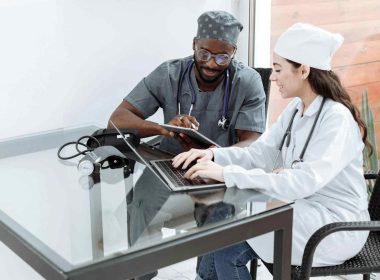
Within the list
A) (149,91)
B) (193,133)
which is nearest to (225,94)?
(149,91)

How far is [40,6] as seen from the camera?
2518mm

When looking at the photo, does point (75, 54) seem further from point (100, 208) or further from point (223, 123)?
point (100, 208)

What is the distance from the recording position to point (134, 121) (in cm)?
251

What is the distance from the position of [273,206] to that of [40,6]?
1.39 meters

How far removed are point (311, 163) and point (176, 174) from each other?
43 cm

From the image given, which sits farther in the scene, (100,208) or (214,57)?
(214,57)

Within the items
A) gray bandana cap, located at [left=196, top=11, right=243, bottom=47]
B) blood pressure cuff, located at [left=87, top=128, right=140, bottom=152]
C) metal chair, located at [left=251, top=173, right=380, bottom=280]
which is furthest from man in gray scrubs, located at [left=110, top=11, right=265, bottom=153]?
metal chair, located at [left=251, top=173, right=380, bottom=280]

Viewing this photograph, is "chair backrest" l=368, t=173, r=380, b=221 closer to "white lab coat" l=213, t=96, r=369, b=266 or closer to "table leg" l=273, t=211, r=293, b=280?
"white lab coat" l=213, t=96, r=369, b=266

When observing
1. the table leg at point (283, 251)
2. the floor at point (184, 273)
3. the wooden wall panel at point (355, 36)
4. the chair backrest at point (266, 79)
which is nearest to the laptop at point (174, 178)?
the table leg at point (283, 251)

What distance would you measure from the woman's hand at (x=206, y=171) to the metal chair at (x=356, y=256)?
33 cm

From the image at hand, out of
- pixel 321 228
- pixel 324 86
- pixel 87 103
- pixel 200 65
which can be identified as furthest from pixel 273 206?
pixel 87 103

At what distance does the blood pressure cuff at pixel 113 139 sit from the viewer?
2.27 m

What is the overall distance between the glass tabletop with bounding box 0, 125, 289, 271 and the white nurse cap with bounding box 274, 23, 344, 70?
0.48m

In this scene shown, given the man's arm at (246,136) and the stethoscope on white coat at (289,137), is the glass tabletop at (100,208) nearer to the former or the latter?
the stethoscope on white coat at (289,137)
